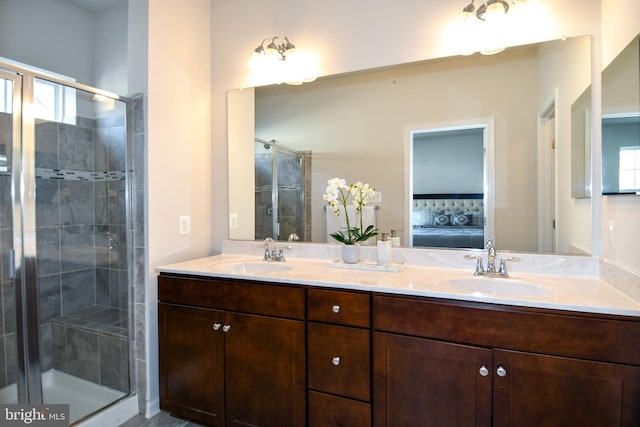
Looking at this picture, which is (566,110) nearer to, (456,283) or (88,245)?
(456,283)

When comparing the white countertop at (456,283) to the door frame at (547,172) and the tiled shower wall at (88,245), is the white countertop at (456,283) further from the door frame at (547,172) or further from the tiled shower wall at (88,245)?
the tiled shower wall at (88,245)

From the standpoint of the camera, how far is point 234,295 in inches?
63.9

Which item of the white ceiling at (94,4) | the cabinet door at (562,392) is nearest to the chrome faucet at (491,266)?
the cabinet door at (562,392)

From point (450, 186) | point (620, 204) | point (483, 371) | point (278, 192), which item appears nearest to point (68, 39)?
point (278, 192)

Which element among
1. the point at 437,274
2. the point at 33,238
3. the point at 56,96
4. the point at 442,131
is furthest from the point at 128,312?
the point at 442,131

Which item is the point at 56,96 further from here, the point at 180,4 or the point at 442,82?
the point at 442,82

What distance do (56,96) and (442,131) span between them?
216cm

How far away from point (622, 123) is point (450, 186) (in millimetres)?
729

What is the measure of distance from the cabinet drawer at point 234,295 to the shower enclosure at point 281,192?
64cm

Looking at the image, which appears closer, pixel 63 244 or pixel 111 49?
pixel 63 244

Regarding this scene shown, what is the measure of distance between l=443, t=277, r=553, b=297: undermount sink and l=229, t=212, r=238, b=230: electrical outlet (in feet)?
4.76

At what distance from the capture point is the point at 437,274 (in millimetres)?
1602

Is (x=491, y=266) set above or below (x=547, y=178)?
below

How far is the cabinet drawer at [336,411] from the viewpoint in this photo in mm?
1373
